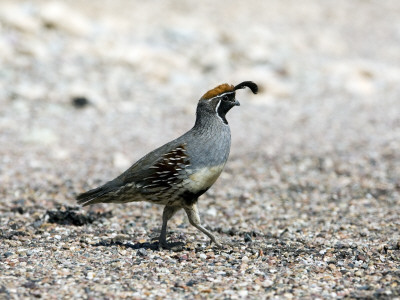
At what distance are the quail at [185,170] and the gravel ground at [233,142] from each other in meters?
0.62

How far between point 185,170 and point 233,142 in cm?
993

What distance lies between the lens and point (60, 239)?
8352 millimetres

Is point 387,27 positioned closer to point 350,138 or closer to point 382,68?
point 382,68

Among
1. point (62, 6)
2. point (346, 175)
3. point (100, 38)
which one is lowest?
point (346, 175)

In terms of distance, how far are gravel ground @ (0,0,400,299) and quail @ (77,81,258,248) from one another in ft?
2.04

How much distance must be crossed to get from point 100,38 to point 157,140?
7293 mm

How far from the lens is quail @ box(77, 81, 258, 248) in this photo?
299 inches

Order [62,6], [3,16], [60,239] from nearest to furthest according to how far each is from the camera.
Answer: [60,239] < [3,16] < [62,6]

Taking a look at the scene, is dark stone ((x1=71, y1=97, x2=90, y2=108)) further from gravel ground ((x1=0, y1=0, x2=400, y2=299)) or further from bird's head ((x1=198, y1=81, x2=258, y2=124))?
bird's head ((x1=198, y1=81, x2=258, y2=124))

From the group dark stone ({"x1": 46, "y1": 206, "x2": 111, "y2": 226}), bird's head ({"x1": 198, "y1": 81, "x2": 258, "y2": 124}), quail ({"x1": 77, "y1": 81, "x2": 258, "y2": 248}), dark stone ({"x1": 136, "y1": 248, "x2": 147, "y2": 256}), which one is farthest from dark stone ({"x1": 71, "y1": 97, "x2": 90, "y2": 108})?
dark stone ({"x1": 136, "y1": 248, "x2": 147, "y2": 256})

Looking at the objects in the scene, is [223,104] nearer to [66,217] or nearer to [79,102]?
[66,217]

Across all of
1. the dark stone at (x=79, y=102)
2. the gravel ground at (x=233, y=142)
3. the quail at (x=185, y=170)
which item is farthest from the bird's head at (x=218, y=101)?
the dark stone at (x=79, y=102)

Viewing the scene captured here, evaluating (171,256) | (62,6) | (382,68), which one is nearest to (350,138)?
(382,68)

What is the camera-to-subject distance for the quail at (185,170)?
761 centimetres
